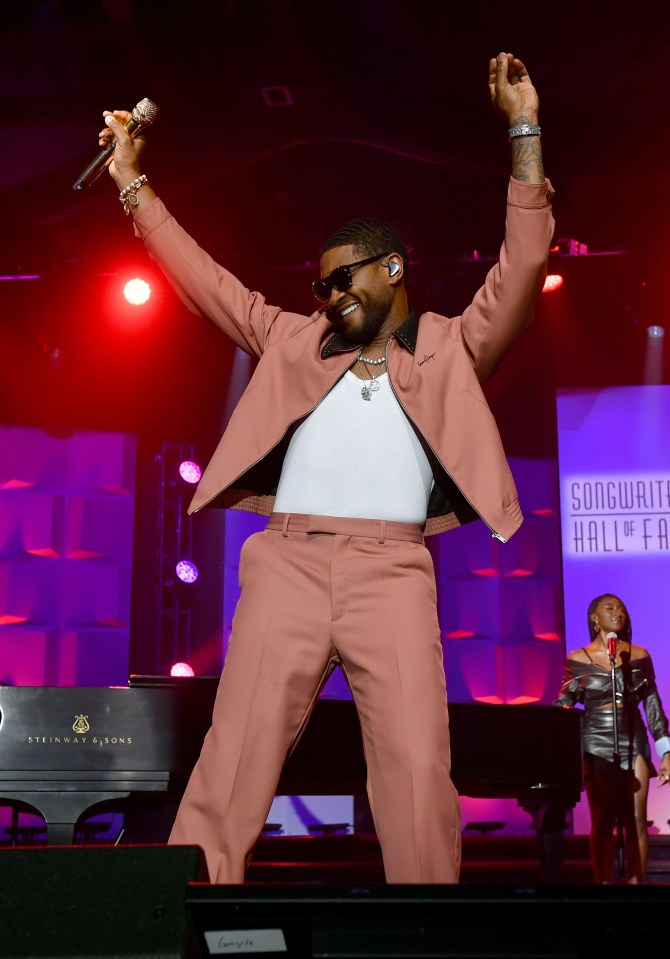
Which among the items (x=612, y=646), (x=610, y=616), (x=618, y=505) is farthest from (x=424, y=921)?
(x=618, y=505)

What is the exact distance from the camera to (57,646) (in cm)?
982

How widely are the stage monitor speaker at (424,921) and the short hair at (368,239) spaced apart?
1.75 meters

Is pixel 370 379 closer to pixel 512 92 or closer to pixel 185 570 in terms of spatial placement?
pixel 512 92

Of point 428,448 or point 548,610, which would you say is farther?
point 548,610

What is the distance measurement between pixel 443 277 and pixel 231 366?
7.58 feet

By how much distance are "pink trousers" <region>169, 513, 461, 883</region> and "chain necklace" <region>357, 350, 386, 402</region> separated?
0.36 metres

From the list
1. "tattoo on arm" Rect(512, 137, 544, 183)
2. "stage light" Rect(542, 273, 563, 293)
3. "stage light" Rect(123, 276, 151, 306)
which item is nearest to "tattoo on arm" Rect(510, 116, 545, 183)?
"tattoo on arm" Rect(512, 137, 544, 183)

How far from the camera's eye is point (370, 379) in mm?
2988

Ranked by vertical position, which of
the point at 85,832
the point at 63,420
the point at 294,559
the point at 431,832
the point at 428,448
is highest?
the point at 63,420

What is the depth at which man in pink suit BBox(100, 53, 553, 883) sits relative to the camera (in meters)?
2.61

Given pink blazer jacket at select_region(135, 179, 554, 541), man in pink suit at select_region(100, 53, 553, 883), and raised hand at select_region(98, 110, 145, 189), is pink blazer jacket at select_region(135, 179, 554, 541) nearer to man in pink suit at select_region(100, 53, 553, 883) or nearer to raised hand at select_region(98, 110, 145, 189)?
man in pink suit at select_region(100, 53, 553, 883)

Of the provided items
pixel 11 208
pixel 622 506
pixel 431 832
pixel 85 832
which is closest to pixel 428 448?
pixel 431 832

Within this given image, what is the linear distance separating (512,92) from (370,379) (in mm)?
796

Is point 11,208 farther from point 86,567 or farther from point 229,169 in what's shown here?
point 86,567
